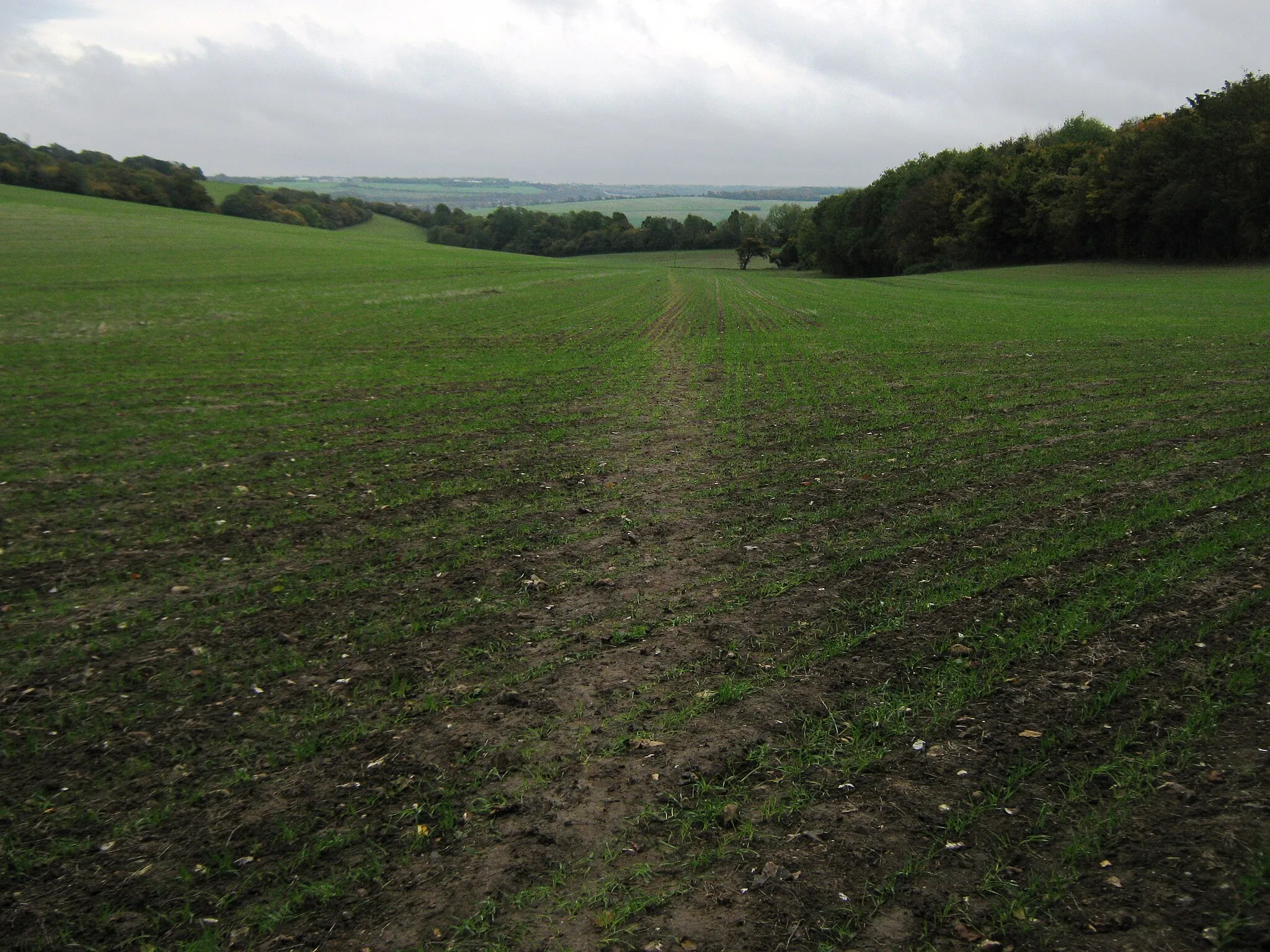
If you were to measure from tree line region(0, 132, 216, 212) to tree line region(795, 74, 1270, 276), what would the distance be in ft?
269

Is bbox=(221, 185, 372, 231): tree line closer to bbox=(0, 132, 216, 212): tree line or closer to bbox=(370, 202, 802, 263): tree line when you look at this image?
bbox=(0, 132, 216, 212): tree line

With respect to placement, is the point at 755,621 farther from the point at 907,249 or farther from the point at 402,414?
the point at 907,249

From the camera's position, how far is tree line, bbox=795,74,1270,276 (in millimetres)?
52438

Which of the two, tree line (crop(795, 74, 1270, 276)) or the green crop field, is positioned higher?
tree line (crop(795, 74, 1270, 276))

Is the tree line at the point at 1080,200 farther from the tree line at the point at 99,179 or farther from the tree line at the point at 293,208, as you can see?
the tree line at the point at 99,179

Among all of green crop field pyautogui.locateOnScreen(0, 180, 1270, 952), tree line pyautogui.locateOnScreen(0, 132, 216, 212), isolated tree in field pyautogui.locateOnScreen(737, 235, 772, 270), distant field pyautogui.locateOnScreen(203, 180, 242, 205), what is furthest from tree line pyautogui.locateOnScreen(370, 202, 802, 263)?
green crop field pyautogui.locateOnScreen(0, 180, 1270, 952)

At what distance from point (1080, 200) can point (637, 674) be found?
234 ft

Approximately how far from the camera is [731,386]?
56.0 feet

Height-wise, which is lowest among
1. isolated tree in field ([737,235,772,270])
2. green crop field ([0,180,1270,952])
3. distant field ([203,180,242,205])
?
green crop field ([0,180,1270,952])

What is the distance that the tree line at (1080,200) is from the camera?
52.4m

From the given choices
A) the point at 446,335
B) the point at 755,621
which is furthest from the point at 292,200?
the point at 755,621

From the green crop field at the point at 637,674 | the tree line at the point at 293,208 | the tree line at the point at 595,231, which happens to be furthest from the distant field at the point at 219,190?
the green crop field at the point at 637,674

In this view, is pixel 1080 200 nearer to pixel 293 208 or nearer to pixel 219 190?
pixel 293 208

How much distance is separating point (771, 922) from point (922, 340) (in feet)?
73.6
